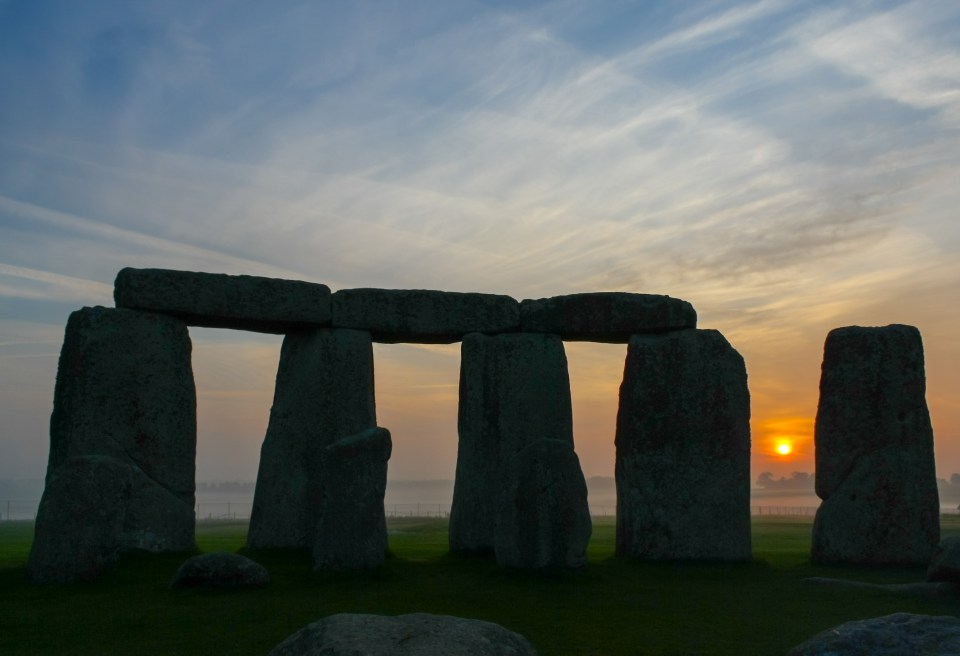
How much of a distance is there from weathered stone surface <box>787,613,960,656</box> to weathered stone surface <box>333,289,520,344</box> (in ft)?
34.7

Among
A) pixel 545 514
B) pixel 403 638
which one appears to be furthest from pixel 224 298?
pixel 403 638

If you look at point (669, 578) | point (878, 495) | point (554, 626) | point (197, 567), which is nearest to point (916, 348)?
point (878, 495)

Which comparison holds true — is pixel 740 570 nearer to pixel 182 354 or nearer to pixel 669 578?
pixel 669 578

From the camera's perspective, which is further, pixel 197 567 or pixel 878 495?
pixel 878 495

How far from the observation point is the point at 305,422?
16391 millimetres

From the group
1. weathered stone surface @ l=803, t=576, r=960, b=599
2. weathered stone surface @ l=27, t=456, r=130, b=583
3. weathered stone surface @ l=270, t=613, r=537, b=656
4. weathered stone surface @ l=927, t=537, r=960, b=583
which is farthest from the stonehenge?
weathered stone surface @ l=270, t=613, r=537, b=656

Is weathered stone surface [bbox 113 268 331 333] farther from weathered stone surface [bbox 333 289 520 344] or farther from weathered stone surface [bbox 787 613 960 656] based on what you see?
weathered stone surface [bbox 787 613 960 656]

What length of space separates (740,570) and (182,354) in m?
9.27

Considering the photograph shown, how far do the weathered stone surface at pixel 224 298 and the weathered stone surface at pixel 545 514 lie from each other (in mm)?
5293

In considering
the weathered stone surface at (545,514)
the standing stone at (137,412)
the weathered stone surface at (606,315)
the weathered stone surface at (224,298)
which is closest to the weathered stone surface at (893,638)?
the weathered stone surface at (545,514)

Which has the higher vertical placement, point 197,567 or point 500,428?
point 500,428

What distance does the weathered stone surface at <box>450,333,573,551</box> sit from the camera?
53.9ft

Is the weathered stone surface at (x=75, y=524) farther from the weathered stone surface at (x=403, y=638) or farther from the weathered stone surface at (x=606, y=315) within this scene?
the weathered stone surface at (x=606, y=315)

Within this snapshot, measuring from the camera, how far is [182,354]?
16.0 m
